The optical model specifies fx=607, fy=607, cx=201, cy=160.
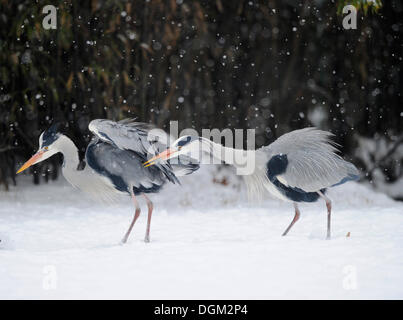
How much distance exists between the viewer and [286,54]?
7.27 metres

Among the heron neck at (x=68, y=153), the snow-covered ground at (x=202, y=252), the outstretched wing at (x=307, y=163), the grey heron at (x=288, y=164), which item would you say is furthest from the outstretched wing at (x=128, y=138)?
the outstretched wing at (x=307, y=163)

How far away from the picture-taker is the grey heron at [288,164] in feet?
14.4

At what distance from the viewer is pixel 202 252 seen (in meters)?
4.11

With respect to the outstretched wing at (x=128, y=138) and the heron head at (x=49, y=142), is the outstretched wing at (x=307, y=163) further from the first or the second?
the heron head at (x=49, y=142)

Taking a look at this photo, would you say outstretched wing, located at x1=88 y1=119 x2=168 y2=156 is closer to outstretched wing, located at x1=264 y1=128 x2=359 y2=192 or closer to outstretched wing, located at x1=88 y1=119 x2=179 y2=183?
outstretched wing, located at x1=88 y1=119 x2=179 y2=183

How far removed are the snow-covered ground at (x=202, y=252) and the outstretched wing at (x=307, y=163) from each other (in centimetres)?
44

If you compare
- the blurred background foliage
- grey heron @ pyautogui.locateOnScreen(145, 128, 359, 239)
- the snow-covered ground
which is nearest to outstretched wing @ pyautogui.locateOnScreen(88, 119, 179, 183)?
grey heron @ pyautogui.locateOnScreen(145, 128, 359, 239)

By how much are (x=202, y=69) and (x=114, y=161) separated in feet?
9.53

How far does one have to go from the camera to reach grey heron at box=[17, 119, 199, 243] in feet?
14.9

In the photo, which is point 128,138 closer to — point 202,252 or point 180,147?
point 180,147

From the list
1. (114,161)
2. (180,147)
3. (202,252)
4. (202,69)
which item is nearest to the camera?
(202,252)

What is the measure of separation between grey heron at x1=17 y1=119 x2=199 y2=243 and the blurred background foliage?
2.18 metres

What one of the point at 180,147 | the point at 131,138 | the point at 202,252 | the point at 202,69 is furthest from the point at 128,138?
the point at 202,69

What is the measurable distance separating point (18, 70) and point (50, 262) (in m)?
3.44
